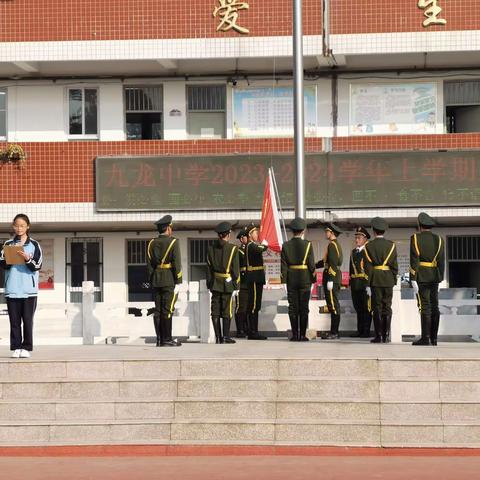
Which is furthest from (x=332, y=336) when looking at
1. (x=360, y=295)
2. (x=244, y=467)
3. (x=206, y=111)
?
(x=206, y=111)

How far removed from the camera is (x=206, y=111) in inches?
982

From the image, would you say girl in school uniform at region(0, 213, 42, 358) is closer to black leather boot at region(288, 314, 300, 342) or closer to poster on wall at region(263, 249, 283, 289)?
black leather boot at region(288, 314, 300, 342)

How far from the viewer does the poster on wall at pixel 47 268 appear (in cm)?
2558

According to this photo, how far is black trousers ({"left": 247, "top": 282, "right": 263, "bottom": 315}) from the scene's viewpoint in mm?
16984

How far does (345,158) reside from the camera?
23.8m

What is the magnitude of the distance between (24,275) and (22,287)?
0.47ft

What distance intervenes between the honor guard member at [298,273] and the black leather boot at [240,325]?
1311mm

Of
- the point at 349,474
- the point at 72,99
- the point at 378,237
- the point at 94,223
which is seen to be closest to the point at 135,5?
the point at 72,99

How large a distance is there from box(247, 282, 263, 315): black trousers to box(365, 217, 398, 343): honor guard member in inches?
73.0

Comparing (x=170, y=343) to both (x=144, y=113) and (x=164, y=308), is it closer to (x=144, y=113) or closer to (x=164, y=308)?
(x=164, y=308)

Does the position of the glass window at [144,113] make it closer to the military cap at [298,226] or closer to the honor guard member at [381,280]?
the military cap at [298,226]

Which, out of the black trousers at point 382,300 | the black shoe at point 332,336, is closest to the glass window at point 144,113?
the black shoe at point 332,336

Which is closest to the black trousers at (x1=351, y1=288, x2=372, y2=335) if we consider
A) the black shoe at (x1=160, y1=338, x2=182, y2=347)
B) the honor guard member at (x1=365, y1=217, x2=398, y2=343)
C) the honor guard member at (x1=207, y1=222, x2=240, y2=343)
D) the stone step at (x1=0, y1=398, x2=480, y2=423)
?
the honor guard member at (x1=365, y1=217, x2=398, y2=343)

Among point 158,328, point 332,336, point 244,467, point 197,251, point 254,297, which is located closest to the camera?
point 244,467
